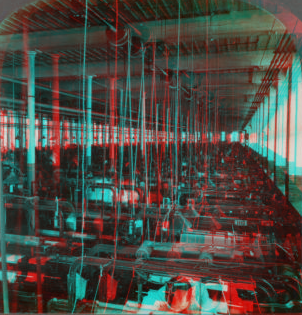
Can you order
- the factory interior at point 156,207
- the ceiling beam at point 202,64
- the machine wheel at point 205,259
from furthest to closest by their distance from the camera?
the ceiling beam at point 202,64 → the machine wheel at point 205,259 → the factory interior at point 156,207

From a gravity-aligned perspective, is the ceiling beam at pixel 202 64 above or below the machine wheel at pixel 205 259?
above

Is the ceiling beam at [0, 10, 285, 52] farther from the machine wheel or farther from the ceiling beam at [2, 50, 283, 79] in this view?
the machine wheel

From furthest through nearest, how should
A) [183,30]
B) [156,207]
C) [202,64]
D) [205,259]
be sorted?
[202,64]
[156,207]
[183,30]
[205,259]

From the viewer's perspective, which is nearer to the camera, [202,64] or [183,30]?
[183,30]

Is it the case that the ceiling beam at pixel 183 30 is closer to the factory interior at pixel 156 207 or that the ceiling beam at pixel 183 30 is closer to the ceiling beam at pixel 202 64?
the factory interior at pixel 156 207

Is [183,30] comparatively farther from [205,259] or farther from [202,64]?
[205,259]

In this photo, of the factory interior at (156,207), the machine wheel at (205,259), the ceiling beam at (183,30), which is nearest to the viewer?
the factory interior at (156,207)

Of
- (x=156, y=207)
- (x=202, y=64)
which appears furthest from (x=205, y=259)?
(x=202, y=64)

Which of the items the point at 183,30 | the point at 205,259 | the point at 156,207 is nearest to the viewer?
the point at 205,259

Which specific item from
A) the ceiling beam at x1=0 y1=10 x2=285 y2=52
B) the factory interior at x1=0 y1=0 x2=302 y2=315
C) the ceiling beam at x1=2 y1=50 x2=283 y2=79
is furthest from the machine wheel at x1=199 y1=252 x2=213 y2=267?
the ceiling beam at x1=2 y1=50 x2=283 y2=79

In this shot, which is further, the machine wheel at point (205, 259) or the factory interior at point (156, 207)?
the machine wheel at point (205, 259)

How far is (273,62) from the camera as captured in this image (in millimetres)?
3588

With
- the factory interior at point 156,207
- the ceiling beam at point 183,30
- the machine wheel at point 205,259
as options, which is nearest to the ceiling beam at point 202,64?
the factory interior at point 156,207

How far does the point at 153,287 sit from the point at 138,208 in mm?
1465
